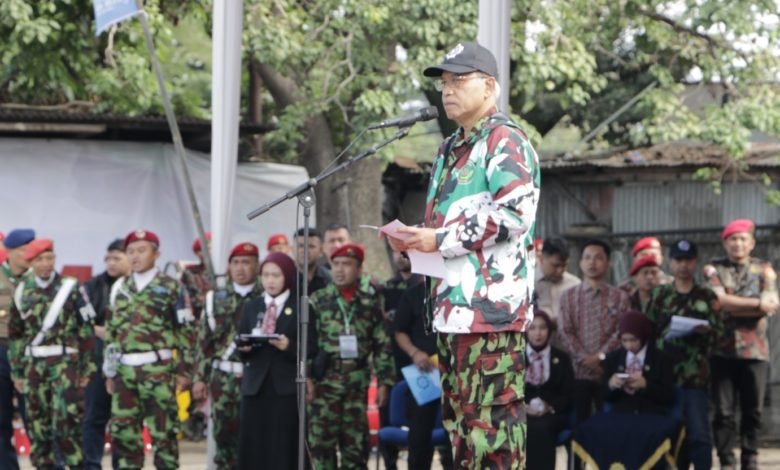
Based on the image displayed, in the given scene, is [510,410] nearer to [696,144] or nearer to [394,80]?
[394,80]

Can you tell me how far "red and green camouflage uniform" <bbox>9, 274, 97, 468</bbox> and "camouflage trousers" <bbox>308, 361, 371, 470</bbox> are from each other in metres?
1.86

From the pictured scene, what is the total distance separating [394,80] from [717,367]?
19.3 ft

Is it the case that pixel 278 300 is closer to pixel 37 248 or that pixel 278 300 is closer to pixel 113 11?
pixel 37 248

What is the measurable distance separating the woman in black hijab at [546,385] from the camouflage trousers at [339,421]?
4.12 ft

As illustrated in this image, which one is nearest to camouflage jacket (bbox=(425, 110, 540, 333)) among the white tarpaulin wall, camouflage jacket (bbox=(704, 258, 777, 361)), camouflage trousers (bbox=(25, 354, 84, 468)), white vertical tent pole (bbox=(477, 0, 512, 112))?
white vertical tent pole (bbox=(477, 0, 512, 112))

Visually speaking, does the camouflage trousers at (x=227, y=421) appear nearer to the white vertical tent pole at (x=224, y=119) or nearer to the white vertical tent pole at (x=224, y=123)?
the white vertical tent pole at (x=224, y=123)

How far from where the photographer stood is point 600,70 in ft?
69.5

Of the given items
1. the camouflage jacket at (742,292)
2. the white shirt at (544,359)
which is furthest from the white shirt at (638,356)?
the camouflage jacket at (742,292)

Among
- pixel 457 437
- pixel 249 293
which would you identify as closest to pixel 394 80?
pixel 249 293

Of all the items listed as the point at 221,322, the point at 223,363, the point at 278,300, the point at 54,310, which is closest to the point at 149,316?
the point at 221,322

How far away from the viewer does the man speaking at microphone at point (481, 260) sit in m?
6.23

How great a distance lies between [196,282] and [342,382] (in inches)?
125

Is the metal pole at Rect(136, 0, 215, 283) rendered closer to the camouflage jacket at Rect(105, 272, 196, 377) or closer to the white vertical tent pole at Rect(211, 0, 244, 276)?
the camouflage jacket at Rect(105, 272, 196, 377)

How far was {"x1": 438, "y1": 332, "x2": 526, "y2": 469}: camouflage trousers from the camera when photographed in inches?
249
